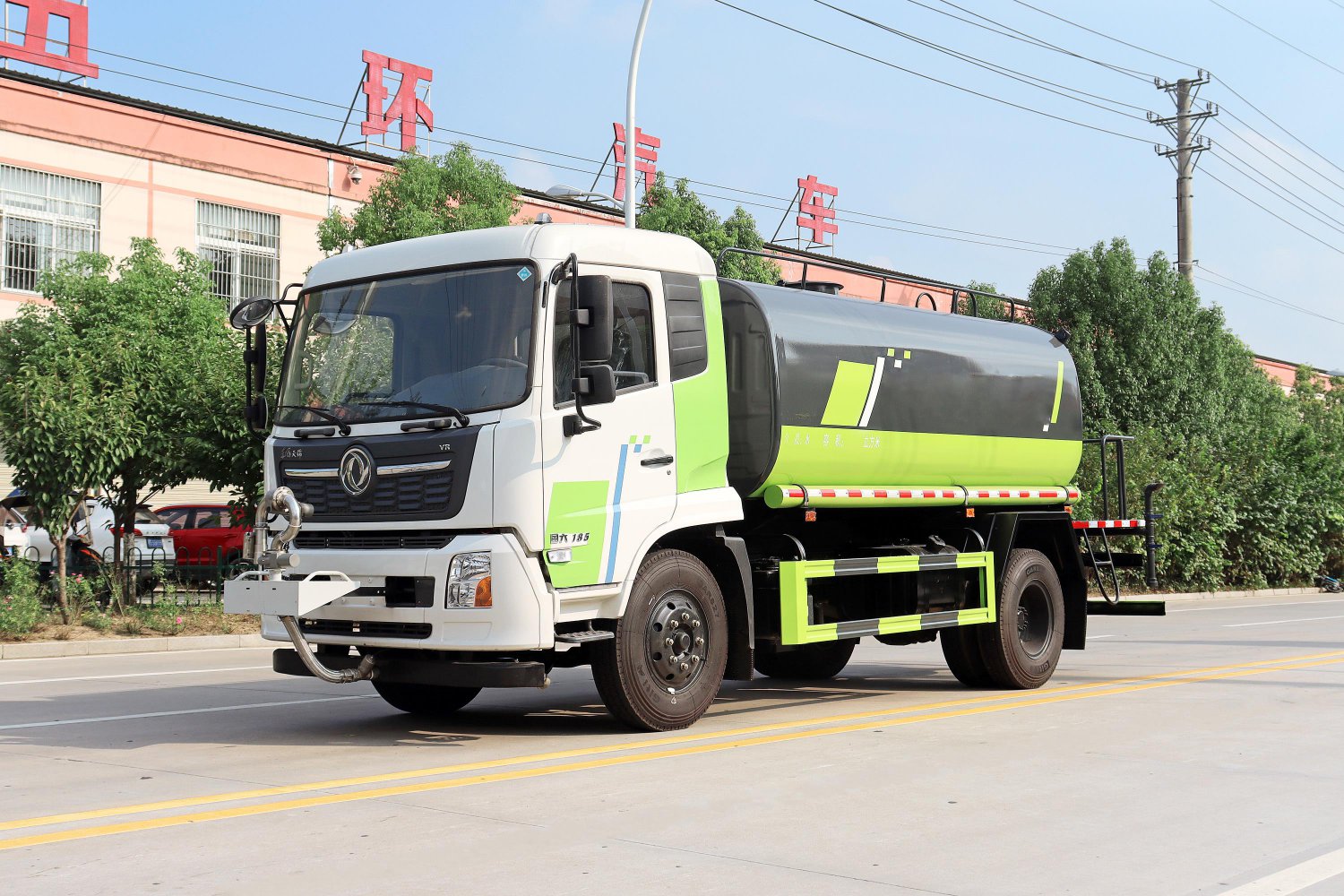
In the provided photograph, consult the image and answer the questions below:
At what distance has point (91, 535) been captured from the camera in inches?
945

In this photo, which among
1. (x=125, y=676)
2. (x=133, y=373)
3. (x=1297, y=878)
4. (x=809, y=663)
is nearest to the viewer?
(x=1297, y=878)

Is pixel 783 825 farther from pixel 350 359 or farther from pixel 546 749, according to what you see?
pixel 350 359

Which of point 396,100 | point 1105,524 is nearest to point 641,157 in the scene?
point 396,100

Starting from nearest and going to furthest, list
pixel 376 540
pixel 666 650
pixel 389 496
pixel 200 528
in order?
pixel 389 496 → pixel 376 540 → pixel 666 650 → pixel 200 528

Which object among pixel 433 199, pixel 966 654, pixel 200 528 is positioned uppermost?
pixel 433 199

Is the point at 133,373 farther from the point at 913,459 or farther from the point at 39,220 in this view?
the point at 39,220

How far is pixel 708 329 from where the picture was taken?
975 centimetres

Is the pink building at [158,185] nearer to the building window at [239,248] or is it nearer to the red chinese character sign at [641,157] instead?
the building window at [239,248]

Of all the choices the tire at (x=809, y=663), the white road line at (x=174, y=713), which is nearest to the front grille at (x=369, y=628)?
the white road line at (x=174, y=713)

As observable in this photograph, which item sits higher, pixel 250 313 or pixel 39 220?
pixel 39 220

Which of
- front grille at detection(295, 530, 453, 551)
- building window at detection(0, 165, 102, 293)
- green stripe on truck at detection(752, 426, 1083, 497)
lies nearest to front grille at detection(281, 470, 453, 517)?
front grille at detection(295, 530, 453, 551)

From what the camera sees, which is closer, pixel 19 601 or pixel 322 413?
pixel 322 413

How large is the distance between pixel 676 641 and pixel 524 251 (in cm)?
265

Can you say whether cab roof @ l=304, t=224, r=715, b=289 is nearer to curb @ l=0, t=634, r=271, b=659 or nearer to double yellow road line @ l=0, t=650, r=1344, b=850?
double yellow road line @ l=0, t=650, r=1344, b=850
